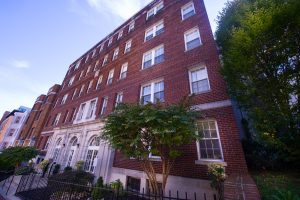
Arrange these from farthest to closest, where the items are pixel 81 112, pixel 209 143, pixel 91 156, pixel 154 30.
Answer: pixel 81 112, pixel 154 30, pixel 91 156, pixel 209 143

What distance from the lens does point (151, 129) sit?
19.5ft

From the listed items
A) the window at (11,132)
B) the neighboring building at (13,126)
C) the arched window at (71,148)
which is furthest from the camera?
the window at (11,132)

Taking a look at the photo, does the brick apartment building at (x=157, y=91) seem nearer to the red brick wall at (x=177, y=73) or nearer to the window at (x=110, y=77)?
the red brick wall at (x=177, y=73)

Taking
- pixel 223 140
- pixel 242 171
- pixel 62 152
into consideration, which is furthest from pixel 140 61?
pixel 62 152

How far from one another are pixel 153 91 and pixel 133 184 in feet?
21.7

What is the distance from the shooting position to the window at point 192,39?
36.1ft

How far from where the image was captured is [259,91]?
5.77 metres

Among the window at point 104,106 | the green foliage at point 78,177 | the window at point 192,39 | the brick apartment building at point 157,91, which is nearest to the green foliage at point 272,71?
the brick apartment building at point 157,91

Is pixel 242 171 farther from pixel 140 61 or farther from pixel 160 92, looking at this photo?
pixel 140 61

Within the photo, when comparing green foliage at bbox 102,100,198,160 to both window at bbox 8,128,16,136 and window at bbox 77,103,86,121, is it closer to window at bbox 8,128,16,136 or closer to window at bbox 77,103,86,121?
window at bbox 77,103,86,121

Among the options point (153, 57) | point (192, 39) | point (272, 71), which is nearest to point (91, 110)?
point (153, 57)

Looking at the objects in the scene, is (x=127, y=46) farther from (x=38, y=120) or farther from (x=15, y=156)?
(x=38, y=120)

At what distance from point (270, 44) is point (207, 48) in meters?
4.42

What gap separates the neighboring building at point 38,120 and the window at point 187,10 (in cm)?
2648
